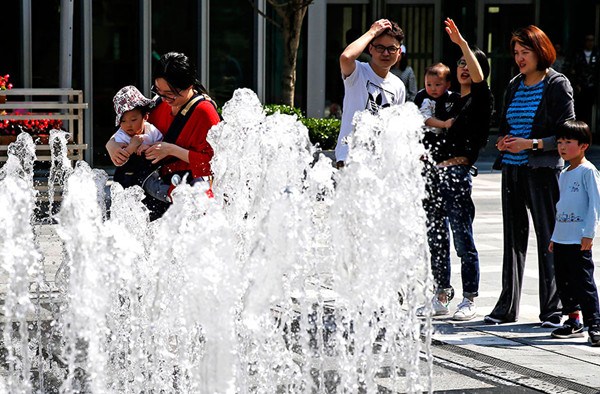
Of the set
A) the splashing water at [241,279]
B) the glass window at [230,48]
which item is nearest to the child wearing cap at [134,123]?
the splashing water at [241,279]

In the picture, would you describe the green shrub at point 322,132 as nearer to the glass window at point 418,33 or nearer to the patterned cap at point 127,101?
the glass window at point 418,33

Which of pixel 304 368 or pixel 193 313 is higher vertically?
pixel 193 313

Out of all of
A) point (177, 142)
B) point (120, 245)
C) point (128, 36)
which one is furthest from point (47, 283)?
point (128, 36)

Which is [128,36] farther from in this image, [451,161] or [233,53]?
[451,161]

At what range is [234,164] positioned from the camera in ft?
24.4

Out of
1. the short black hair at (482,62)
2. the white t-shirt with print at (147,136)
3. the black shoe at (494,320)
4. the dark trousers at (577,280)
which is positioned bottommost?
the black shoe at (494,320)

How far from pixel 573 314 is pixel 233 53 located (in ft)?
36.6

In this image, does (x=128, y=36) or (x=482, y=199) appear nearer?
(x=482, y=199)

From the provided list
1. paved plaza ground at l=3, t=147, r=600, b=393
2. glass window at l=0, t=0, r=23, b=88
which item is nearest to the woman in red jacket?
paved plaza ground at l=3, t=147, r=600, b=393

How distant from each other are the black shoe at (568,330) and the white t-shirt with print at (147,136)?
2.49 metres

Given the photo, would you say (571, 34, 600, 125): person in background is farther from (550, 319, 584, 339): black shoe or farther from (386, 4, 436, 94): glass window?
(550, 319, 584, 339): black shoe

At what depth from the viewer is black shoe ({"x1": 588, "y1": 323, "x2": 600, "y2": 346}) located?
6641mm

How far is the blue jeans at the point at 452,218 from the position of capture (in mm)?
7406

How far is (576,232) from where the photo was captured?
673cm
